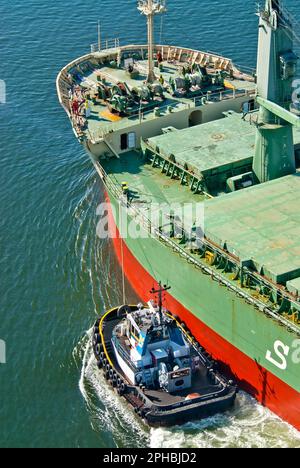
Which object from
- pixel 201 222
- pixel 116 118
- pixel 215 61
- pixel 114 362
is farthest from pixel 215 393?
pixel 215 61

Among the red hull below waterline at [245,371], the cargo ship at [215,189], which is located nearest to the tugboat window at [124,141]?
the cargo ship at [215,189]

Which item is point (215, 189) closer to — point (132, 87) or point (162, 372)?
point (132, 87)

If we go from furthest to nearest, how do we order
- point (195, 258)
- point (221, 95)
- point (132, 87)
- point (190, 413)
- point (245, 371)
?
point (132, 87) < point (221, 95) < point (195, 258) < point (245, 371) < point (190, 413)

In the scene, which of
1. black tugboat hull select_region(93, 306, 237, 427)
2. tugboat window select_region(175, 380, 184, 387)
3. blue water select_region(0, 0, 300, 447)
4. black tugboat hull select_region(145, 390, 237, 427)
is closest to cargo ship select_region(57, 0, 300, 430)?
black tugboat hull select_region(145, 390, 237, 427)

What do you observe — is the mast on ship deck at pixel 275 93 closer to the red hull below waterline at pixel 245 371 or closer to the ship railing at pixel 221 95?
the red hull below waterline at pixel 245 371

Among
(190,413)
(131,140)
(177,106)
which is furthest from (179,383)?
(177,106)

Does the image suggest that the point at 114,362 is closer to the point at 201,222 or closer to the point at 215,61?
the point at 201,222
